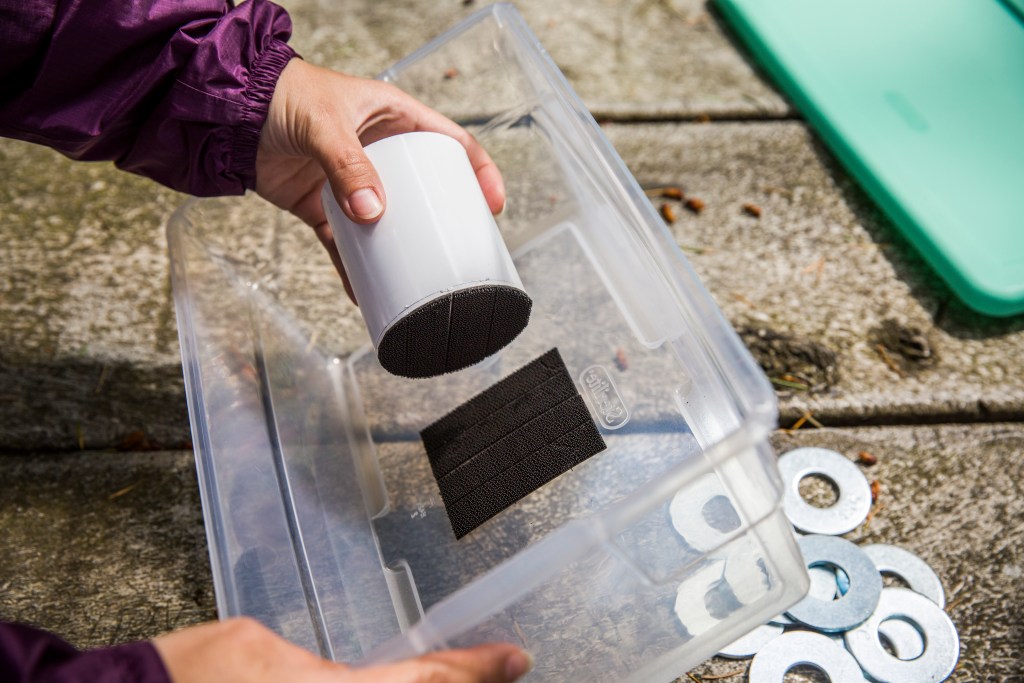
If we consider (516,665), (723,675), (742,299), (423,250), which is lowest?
(723,675)

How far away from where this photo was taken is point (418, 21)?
1519mm

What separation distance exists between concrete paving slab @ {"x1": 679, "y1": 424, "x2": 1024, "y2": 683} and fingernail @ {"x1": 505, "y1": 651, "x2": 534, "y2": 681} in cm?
29

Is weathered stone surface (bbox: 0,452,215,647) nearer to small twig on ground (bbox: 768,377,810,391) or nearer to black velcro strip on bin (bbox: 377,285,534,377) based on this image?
black velcro strip on bin (bbox: 377,285,534,377)

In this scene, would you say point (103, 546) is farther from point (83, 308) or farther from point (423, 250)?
point (423, 250)

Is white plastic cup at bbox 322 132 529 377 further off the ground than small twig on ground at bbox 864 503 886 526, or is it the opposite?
white plastic cup at bbox 322 132 529 377

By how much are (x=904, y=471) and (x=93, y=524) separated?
0.97 meters

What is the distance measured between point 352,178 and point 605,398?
36cm

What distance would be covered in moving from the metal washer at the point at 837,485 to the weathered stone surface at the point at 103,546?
668 mm

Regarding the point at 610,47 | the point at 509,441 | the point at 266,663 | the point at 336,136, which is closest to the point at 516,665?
the point at 266,663

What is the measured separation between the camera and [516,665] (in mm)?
620

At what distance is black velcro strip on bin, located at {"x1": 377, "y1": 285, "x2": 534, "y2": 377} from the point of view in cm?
77

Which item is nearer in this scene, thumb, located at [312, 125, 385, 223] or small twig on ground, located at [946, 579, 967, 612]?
thumb, located at [312, 125, 385, 223]

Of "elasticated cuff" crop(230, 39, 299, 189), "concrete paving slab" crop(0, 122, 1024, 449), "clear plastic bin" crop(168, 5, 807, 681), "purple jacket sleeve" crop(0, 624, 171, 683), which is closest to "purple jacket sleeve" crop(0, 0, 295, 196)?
"elasticated cuff" crop(230, 39, 299, 189)

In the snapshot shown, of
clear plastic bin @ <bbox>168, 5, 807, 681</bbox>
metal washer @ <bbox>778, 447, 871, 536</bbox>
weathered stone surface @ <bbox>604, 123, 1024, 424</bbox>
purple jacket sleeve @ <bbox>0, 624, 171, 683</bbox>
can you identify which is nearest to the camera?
purple jacket sleeve @ <bbox>0, 624, 171, 683</bbox>
